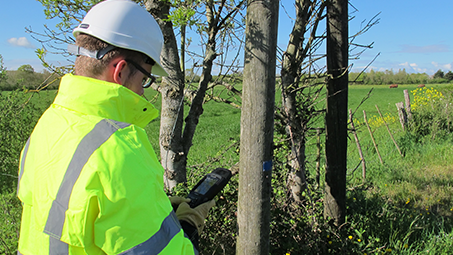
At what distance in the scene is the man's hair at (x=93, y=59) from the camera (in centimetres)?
115

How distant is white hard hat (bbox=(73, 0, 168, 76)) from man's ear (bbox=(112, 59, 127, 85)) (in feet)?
0.25

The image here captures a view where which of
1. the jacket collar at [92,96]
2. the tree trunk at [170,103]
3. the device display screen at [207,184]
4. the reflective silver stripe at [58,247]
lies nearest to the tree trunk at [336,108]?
the tree trunk at [170,103]

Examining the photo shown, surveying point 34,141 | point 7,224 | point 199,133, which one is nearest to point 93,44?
→ point 34,141

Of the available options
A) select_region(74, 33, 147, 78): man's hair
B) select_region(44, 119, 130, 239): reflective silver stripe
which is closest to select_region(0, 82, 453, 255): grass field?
select_region(44, 119, 130, 239): reflective silver stripe

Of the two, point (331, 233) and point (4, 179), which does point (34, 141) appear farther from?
point (4, 179)

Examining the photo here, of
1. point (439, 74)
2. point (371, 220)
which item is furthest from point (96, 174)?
point (439, 74)

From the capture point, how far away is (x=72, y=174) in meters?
0.93

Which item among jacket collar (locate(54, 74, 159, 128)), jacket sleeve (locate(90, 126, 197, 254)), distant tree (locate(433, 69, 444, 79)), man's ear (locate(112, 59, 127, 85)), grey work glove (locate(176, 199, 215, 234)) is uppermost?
distant tree (locate(433, 69, 444, 79))

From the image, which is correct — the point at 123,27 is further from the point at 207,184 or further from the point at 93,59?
the point at 207,184

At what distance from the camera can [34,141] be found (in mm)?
1097

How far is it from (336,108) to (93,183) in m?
2.48

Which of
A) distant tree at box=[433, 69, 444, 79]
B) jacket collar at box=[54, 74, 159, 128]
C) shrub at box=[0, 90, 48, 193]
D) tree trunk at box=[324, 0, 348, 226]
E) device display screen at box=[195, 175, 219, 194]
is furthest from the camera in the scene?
distant tree at box=[433, 69, 444, 79]

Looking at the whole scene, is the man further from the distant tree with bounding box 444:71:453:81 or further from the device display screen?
the distant tree with bounding box 444:71:453:81

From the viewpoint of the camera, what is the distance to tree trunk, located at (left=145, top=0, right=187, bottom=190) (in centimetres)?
273
